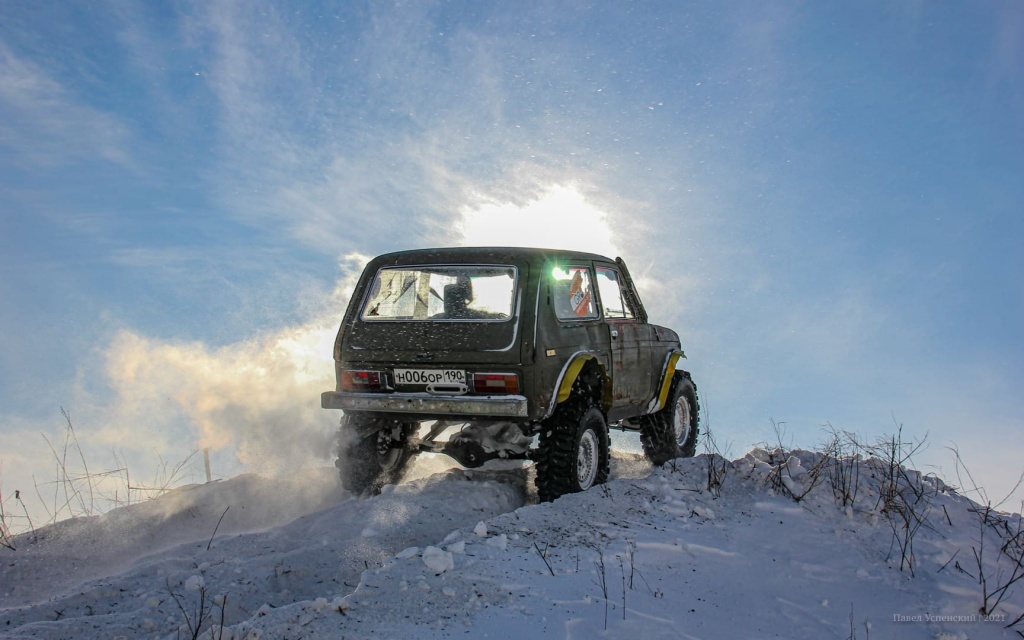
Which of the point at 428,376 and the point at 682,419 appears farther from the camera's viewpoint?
the point at 682,419

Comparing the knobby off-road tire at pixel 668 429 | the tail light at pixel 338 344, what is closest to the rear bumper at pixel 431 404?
the tail light at pixel 338 344

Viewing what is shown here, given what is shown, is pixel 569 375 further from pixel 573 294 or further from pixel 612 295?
pixel 612 295

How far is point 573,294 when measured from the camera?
23.3 ft

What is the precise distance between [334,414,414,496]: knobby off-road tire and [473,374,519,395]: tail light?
120 centimetres

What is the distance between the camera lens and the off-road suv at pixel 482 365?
6.30 m

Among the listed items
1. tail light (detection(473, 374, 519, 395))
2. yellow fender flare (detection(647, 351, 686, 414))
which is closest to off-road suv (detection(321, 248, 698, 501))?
tail light (detection(473, 374, 519, 395))

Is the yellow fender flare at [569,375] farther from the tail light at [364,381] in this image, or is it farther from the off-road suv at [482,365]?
the tail light at [364,381]

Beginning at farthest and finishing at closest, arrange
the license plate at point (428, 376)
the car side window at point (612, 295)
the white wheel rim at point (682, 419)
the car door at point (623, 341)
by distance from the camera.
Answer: the white wheel rim at point (682, 419)
the car side window at point (612, 295)
the car door at point (623, 341)
the license plate at point (428, 376)

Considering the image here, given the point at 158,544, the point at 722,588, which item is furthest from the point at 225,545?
the point at 722,588

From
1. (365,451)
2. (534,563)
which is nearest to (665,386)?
(365,451)

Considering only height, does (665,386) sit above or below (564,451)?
above

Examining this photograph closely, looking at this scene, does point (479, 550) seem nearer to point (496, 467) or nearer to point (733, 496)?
point (733, 496)

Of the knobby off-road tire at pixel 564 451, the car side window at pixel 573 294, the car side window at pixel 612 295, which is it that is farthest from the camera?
the car side window at pixel 612 295

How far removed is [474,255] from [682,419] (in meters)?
4.21
